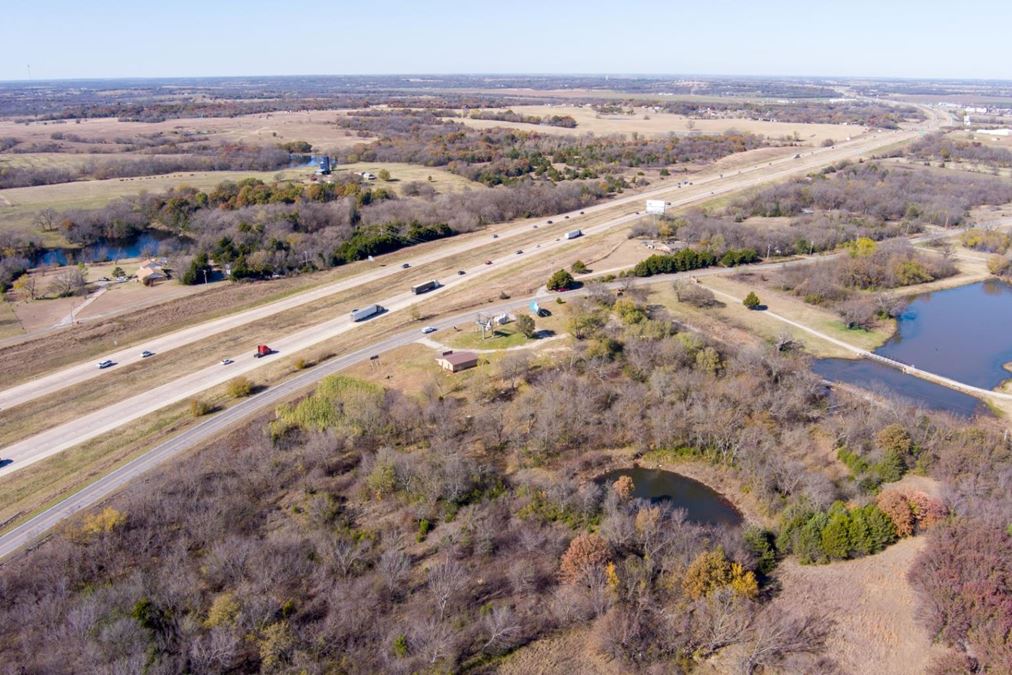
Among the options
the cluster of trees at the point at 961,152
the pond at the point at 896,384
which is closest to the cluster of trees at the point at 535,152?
the cluster of trees at the point at 961,152

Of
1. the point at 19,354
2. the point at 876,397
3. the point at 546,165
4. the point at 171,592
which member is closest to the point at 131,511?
the point at 171,592

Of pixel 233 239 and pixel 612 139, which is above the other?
pixel 612 139

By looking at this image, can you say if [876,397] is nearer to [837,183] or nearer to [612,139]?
[837,183]

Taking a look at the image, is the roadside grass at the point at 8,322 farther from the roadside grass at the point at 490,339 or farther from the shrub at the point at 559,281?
the shrub at the point at 559,281

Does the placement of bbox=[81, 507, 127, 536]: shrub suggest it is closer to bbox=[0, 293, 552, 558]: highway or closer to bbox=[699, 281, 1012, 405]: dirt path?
bbox=[0, 293, 552, 558]: highway

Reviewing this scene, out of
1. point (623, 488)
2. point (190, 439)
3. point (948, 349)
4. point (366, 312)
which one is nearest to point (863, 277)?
point (948, 349)

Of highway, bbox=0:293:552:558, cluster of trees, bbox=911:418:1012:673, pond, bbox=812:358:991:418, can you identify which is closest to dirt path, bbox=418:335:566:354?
highway, bbox=0:293:552:558
